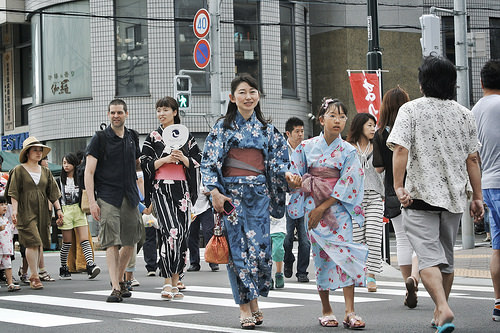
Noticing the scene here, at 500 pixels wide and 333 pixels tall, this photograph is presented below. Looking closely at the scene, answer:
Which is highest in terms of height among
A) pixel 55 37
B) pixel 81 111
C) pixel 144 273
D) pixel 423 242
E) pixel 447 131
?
pixel 55 37

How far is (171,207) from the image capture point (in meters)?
8.89

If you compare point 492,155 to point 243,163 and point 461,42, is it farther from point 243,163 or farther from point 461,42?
point 461,42

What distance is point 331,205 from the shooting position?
692 cm

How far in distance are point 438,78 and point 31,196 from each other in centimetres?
657

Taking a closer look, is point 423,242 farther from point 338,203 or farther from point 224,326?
point 224,326

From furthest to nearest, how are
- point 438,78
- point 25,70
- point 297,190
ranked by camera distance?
point 25,70, point 297,190, point 438,78

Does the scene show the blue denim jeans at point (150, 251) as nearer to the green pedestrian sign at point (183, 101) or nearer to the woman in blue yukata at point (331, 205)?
the woman in blue yukata at point (331, 205)

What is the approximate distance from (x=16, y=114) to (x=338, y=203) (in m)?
25.5

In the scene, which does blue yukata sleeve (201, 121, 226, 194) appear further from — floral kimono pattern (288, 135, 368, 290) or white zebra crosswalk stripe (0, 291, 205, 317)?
white zebra crosswalk stripe (0, 291, 205, 317)

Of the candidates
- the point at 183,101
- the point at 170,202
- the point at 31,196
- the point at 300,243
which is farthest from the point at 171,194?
the point at 183,101

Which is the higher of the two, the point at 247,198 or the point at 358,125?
the point at 358,125

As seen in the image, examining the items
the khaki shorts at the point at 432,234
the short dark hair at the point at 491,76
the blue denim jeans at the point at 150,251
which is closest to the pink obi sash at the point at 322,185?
the khaki shorts at the point at 432,234

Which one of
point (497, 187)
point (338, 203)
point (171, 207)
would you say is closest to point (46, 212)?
point (171, 207)

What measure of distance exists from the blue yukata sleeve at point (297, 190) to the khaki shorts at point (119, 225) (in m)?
2.46
